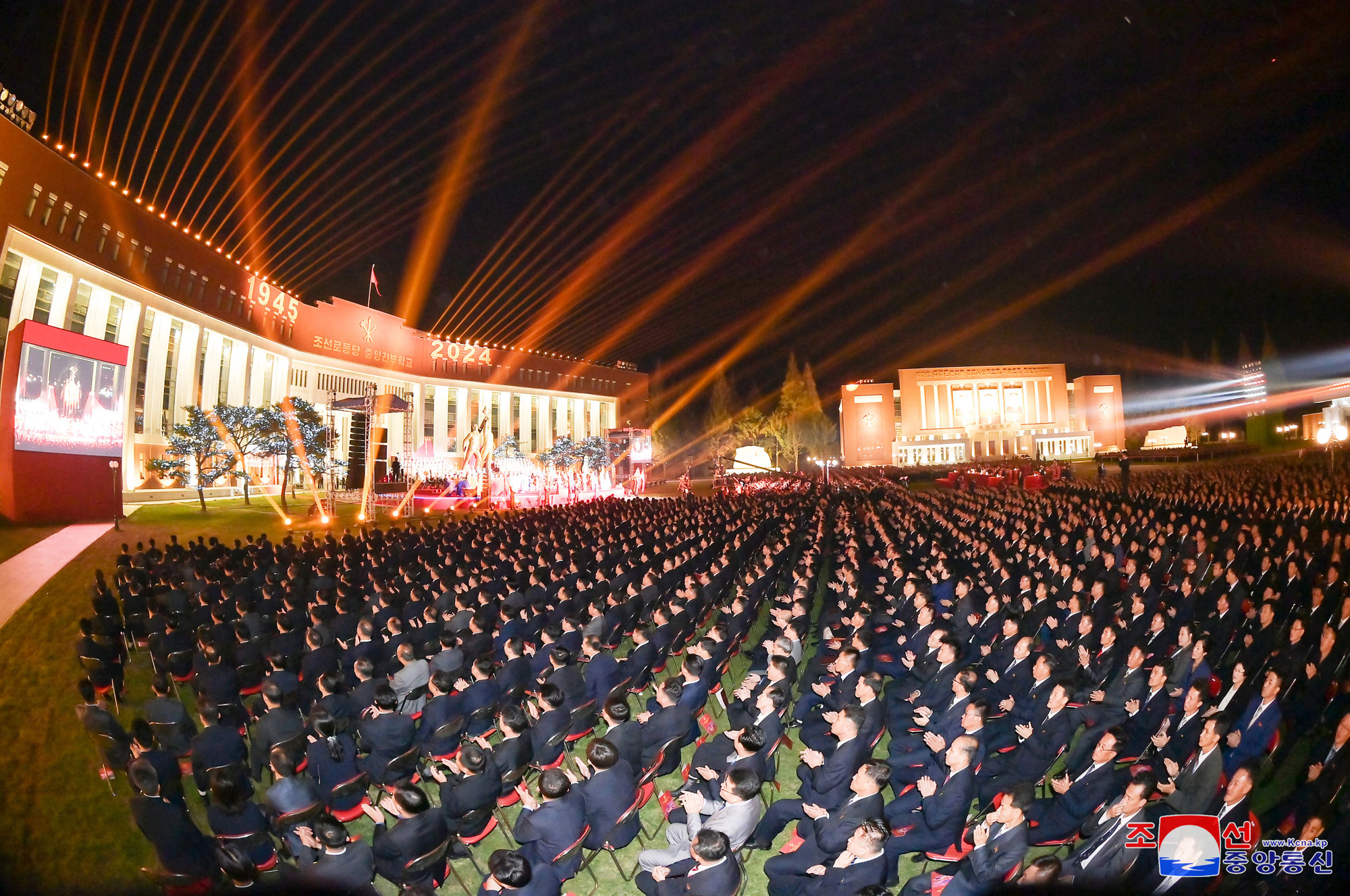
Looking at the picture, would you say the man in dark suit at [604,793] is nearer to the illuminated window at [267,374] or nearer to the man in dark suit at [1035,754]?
the man in dark suit at [1035,754]

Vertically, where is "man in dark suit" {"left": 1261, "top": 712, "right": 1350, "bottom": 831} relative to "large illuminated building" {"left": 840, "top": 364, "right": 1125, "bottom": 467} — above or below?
below

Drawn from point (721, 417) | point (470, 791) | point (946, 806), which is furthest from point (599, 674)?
point (721, 417)

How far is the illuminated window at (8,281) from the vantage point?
2283 cm

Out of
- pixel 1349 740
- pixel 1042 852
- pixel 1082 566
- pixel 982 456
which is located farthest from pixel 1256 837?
pixel 982 456

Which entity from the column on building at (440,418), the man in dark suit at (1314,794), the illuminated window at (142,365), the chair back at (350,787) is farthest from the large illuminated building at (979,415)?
the chair back at (350,787)

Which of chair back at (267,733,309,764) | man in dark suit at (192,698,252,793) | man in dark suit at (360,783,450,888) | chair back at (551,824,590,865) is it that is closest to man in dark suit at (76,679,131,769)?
man in dark suit at (192,698,252,793)

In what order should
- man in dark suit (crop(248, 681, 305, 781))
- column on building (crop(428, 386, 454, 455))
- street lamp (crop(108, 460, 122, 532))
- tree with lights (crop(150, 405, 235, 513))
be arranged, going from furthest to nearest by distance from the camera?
column on building (crop(428, 386, 454, 455)) < tree with lights (crop(150, 405, 235, 513)) < street lamp (crop(108, 460, 122, 532)) < man in dark suit (crop(248, 681, 305, 781))

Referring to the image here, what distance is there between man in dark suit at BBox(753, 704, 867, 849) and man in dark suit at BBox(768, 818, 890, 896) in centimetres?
82

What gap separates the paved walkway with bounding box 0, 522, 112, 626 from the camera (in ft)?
44.0

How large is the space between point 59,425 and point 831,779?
22473 millimetres

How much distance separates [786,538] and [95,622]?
13.2 m

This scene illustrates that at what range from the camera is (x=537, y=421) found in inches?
2475

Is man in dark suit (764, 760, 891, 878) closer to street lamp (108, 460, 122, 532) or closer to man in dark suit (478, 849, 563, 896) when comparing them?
man in dark suit (478, 849, 563, 896)

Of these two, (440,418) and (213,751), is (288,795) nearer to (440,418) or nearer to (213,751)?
(213,751)
